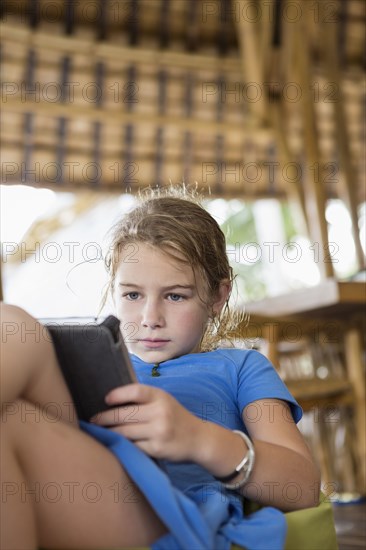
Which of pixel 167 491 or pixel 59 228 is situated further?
pixel 59 228

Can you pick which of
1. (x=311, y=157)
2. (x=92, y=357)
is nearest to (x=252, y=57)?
(x=311, y=157)

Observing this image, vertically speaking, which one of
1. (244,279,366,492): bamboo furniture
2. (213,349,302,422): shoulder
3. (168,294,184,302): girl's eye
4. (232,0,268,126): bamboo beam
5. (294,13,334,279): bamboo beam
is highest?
(232,0,268,126): bamboo beam

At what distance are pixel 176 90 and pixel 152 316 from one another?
401cm

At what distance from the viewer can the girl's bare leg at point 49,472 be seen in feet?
2.26

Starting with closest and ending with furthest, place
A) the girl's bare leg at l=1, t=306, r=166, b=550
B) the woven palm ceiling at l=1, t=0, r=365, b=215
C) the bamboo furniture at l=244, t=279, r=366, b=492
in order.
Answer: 1. the girl's bare leg at l=1, t=306, r=166, b=550
2. the bamboo furniture at l=244, t=279, r=366, b=492
3. the woven palm ceiling at l=1, t=0, r=365, b=215

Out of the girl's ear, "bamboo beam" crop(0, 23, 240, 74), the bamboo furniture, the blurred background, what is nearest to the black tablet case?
the girl's ear

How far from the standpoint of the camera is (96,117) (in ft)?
15.1

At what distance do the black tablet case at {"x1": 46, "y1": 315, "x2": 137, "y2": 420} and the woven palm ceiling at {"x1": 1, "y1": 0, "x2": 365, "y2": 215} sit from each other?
3557 mm

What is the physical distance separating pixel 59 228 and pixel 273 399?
5845mm

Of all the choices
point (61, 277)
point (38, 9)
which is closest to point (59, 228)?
point (38, 9)

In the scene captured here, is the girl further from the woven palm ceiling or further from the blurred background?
the woven palm ceiling

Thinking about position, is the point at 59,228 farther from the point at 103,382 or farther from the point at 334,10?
the point at 103,382

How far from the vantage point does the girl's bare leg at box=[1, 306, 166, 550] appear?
0.69 m

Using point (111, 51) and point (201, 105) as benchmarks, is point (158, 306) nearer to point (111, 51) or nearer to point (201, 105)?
point (111, 51)
